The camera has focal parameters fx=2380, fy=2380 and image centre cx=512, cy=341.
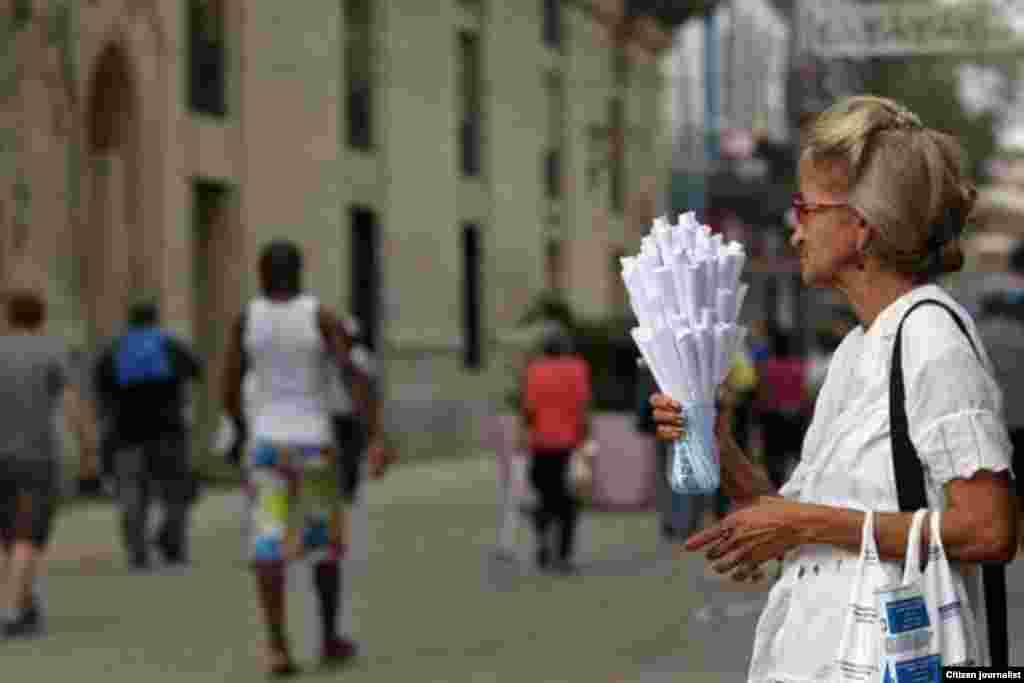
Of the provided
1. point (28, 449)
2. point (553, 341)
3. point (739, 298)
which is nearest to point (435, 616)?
point (28, 449)

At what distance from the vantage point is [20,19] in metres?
20.8

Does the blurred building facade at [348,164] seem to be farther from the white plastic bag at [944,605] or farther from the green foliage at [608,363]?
the white plastic bag at [944,605]

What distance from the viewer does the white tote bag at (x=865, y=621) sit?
3.48 metres

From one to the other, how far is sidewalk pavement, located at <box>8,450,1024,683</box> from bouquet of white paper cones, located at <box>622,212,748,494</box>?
305 cm

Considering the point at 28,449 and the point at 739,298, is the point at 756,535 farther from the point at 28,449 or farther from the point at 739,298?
the point at 28,449

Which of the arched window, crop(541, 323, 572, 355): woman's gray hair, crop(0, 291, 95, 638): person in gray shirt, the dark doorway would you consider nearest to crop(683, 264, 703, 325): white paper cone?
Answer: crop(0, 291, 95, 638): person in gray shirt

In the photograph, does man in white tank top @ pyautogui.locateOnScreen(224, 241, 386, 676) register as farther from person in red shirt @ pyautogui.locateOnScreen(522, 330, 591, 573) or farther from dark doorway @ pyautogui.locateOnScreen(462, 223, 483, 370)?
dark doorway @ pyautogui.locateOnScreen(462, 223, 483, 370)

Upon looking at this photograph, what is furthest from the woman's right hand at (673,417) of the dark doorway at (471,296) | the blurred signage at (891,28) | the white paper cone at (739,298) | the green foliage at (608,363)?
the blurred signage at (891,28)

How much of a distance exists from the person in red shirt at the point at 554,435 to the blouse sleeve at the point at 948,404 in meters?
12.1

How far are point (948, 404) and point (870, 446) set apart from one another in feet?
0.50

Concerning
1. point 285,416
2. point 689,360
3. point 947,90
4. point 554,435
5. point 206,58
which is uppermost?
point 947,90

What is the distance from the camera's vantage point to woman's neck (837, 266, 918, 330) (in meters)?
3.65

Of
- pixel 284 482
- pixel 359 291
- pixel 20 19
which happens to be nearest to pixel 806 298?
pixel 359 291

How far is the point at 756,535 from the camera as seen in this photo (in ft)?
11.8
